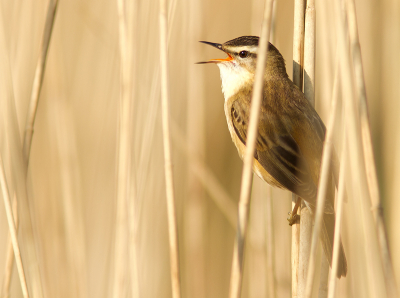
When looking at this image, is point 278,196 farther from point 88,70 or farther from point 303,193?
point 88,70

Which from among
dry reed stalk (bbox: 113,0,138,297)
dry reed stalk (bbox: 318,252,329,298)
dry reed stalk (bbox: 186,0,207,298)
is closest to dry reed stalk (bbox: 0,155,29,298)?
dry reed stalk (bbox: 113,0,138,297)

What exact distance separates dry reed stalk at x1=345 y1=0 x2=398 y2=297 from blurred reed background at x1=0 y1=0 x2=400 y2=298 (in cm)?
57

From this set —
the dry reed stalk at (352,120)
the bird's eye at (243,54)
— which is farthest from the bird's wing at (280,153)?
the dry reed stalk at (352,120)

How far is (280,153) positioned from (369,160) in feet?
2.73

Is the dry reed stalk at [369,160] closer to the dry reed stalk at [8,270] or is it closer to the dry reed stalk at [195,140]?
the dry reed stalk at [195,140]

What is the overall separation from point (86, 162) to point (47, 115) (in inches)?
19.1

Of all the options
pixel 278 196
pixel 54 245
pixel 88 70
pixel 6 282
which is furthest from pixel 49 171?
pixel 278 196

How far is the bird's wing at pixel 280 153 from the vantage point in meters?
2.22

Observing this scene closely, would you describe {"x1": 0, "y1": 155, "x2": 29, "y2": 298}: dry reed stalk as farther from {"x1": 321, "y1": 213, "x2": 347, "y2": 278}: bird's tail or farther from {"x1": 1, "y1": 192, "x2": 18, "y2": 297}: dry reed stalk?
{"x1": 321, "y1": 213, "x2": 347, "y2": 278}: bird's tail

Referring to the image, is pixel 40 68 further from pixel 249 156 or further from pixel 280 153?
pixel 280 153

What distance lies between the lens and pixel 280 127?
7.72ft

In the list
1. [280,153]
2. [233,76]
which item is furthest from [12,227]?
[233,76]

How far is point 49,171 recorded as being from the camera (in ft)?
10.5

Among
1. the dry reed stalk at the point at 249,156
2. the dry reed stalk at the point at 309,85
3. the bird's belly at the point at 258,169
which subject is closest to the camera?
the dry reed stalk at the point at 249,156
